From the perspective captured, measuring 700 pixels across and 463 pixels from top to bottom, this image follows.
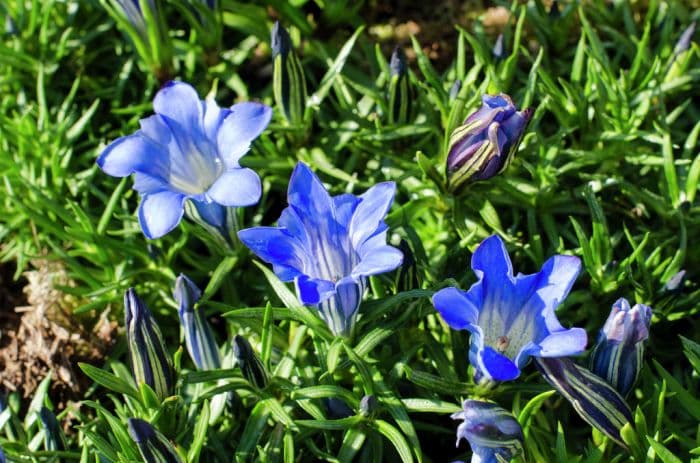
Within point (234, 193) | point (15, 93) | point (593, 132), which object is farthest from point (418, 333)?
point (15, 93)

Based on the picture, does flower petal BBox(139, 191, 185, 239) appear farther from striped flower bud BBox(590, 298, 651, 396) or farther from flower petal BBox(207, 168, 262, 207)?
striped flower bud BBox(590, 298, 651, 396)

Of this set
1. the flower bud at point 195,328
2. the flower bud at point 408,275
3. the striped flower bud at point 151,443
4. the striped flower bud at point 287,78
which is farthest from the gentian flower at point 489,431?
the striped flower bud at point 287,78

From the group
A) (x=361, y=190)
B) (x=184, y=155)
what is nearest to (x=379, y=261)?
(x=184, y=155)

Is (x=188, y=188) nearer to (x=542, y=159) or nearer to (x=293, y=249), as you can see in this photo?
(x=293, y=249)

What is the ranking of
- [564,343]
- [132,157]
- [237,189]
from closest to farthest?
[564,343] < [237,189] < [132,157]

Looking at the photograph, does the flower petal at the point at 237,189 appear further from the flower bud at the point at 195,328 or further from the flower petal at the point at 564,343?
the flower petal at the point at 564,343

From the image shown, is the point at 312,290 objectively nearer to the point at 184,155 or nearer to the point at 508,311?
the point at 508,311

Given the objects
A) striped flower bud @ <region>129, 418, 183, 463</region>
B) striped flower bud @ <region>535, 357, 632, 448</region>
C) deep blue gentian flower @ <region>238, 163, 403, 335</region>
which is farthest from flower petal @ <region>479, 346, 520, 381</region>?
striped flower bud @ <region>129, 418, 183, 463</region>
